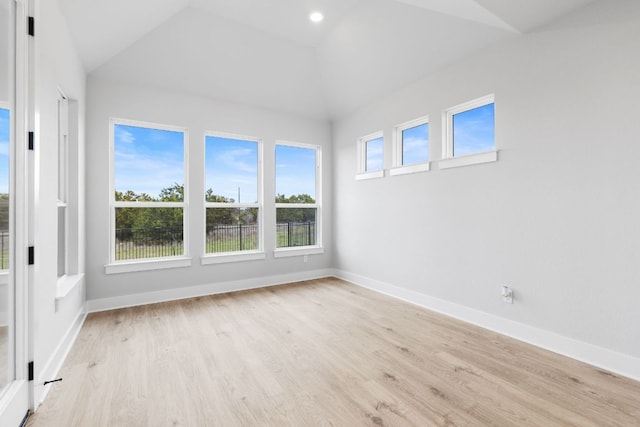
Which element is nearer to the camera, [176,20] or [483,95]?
[483,95]

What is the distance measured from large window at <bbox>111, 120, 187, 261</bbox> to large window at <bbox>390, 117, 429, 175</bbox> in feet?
9.52

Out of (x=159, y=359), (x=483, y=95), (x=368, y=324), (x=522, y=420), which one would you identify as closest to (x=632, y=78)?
(x=483, y=95)

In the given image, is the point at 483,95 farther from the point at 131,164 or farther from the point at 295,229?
the point at 131,164

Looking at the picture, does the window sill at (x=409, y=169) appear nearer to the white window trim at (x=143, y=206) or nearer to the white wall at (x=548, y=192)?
the white wall at (x=548, y=192)

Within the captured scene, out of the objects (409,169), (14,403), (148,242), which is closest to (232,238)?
(148,242)

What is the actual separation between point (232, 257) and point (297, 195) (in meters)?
1.48

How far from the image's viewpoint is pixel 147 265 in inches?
153

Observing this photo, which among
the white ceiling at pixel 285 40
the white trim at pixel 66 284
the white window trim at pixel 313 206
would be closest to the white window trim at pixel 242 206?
the white window trim at pixel 313 206

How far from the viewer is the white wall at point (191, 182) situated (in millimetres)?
3613

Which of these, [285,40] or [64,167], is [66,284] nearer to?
[64,167]

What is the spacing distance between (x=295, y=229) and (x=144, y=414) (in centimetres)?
356

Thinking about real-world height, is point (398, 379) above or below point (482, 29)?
below

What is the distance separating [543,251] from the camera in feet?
8.85

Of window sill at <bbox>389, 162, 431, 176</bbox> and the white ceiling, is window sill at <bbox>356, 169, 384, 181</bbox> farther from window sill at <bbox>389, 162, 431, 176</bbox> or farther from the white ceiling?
the white ceiling
